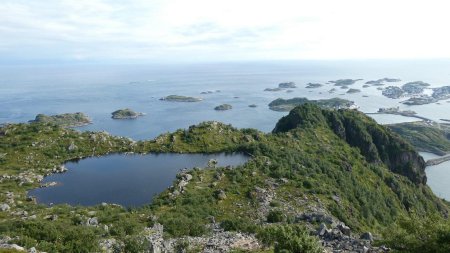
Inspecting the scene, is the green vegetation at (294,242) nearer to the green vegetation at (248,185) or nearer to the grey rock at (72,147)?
the green vegetation at (248,185)

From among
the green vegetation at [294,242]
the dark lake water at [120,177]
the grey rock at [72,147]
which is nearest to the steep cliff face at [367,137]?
the dark lake water at [120,177]

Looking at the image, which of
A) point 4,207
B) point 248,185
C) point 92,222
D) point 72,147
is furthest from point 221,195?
point 72,147

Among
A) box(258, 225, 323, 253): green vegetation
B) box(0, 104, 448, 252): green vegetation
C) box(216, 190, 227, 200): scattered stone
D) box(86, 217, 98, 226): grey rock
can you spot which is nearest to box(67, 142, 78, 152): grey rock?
box(0, 104, 448, 252): green vegetation

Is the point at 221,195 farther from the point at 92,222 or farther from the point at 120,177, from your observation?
the point at 120,177


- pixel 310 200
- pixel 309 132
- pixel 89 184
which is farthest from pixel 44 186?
pixel 309 132

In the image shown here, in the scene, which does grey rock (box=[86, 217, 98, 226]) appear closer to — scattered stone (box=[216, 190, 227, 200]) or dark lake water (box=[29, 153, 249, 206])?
dark lake water (box=[29, 153, 249, 206])

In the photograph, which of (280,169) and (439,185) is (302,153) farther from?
(439,185)
